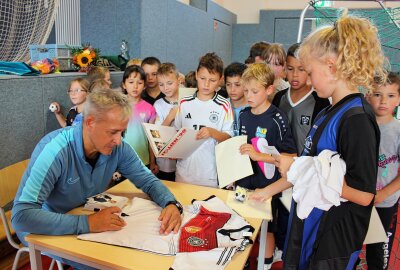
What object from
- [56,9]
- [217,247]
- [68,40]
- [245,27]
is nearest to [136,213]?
[217,247]

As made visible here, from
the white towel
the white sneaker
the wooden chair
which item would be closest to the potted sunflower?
the wooden chair

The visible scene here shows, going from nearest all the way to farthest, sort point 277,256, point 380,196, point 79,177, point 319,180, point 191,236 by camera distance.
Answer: point 319,180
point 191,236
point 79,177
point 380,196
point 277,256

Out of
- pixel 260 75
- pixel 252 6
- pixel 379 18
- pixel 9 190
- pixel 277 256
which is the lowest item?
pixel 277 256

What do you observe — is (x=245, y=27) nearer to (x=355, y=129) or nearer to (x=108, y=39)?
(x=108, y=39)

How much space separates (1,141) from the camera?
2.21 metres

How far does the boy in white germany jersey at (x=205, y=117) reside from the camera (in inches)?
85.7

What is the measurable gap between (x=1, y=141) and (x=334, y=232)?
2.09 m

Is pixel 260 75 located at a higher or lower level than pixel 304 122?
higher

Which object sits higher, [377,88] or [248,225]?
[377,88]

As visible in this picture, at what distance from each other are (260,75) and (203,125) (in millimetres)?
504

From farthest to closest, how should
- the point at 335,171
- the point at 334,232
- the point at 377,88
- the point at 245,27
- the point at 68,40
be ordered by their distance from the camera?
the point at 245,27 < the point at 68,40 < the point at 377,88 < the point at 334,232 < the point at 335,171

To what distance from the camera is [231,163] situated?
176 cm

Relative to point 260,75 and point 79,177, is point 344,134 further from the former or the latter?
point 79,177

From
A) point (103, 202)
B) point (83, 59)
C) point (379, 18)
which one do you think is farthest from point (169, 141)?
point (379, 18)
